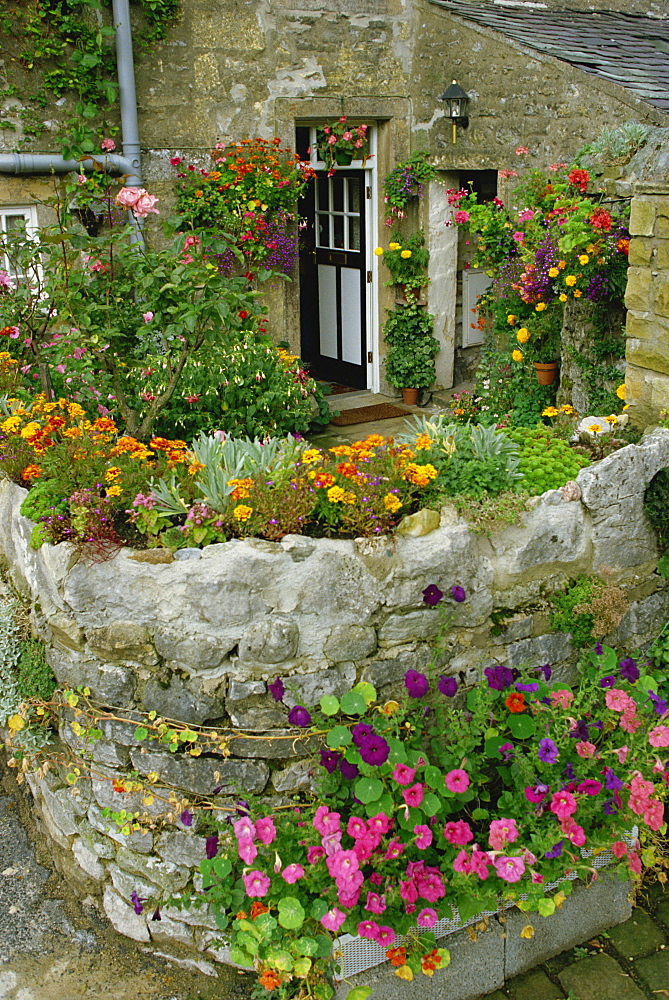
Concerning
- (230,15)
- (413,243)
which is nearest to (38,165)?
(230,15)

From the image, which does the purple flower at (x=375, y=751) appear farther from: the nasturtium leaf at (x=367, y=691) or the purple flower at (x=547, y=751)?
the purple flower at (x=547, y=751)

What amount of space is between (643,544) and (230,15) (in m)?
5.68

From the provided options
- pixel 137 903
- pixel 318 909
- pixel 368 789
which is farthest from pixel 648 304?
pixel 137 903

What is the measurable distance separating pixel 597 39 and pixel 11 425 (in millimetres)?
7377

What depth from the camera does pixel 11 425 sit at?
13.9 feet

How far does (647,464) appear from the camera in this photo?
3.89 m

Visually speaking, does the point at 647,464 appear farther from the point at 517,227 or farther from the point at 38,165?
the point at 38,165

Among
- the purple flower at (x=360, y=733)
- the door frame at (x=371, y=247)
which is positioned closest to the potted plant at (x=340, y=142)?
the door frame at (x=371, y=247)

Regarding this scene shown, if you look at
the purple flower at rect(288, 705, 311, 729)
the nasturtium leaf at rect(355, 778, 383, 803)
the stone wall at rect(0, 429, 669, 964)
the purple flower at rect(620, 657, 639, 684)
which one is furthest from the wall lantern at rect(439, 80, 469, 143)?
the nasturtium leaf at rect(355, 778, 383, 803)

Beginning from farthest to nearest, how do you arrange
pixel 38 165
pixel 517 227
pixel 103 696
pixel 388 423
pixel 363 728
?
pixel 388 423, pixel 517 227, pixel 38 165, pixel 103 696, pixel 363 728

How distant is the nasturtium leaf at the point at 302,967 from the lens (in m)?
3.12

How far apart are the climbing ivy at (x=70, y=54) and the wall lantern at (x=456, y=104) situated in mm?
A: 2450

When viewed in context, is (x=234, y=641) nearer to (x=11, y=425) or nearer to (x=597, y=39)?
(x=11, y=425)

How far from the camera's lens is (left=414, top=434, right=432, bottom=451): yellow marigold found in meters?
3.87
